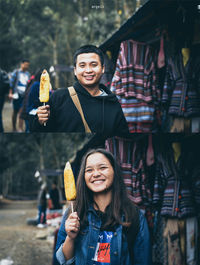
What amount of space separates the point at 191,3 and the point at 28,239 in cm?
939

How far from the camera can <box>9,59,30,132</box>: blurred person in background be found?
15.2 ft

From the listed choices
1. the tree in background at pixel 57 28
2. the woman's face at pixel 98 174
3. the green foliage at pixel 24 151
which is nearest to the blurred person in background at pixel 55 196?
the green foliage at pixel 24 151

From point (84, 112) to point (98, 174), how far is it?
0.59 metres

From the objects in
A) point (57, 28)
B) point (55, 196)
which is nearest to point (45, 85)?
point (55, 196)

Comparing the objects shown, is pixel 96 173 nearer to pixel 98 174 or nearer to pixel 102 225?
pixel 98 174

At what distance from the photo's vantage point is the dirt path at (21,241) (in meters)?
7.73

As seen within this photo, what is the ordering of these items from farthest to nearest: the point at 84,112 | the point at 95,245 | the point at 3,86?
the point at 3,86 → the point at 84,112 → the point at 95,245

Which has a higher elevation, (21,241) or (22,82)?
(22,82)

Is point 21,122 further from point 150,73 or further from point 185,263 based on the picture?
point 185,263

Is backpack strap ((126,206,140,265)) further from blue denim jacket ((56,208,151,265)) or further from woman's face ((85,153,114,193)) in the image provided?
woman's face ((85,153,114,193))

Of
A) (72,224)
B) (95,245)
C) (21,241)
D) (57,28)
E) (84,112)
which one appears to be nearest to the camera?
(72,224)

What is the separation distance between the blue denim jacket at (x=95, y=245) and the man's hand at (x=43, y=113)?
889 millimetres

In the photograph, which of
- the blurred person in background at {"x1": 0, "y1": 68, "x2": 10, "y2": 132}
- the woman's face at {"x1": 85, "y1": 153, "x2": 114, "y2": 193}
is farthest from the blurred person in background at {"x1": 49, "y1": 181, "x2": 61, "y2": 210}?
the woman's face at {"x1": 85, "y1": 153, "x2": 114, "y2": 193}

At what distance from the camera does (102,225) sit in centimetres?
344
